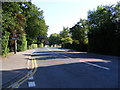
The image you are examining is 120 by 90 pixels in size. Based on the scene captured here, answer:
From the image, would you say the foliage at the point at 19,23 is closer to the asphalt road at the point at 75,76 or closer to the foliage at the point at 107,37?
the asphalt road at the point at 75,76

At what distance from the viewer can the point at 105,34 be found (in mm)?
27719

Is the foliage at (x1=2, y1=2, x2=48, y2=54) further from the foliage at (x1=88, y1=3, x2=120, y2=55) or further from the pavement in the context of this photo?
the foliage at (x1=88, y1=3, x2=120, y2=55)

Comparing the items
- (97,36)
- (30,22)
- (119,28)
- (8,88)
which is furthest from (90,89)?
(30,22)

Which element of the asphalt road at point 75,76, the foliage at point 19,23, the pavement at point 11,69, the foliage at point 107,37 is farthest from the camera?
the foliage at point 107,37

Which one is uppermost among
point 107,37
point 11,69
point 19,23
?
point 19,23

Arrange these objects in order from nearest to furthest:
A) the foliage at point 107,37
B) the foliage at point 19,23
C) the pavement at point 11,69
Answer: the pavement at point 11,69, the foliage at point 19,23, the foliage at point 107,37

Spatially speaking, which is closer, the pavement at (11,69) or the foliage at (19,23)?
the pavement at (11,69)

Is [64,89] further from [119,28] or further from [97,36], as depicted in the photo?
[97,36]

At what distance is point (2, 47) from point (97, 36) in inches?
666

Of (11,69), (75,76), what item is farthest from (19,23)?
(75,76)

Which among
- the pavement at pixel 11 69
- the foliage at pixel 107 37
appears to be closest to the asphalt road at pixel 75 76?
the pavement at pixel 11 69

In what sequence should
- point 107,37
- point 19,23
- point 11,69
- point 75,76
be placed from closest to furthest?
point 75,76, point 11,69, point 107,37, point 19,23

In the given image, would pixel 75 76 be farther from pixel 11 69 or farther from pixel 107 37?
pixel 107 37

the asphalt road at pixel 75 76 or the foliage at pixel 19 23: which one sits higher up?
the foliage at pixel 19 23
